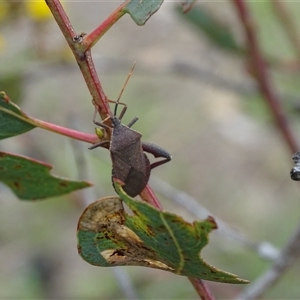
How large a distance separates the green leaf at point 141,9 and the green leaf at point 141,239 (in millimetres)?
187

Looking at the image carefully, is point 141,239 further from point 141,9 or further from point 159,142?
point 159,142

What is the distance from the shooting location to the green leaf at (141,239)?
19.3 inches

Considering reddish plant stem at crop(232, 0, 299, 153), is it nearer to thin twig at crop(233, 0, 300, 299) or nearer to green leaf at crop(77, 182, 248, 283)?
thin twig at crop(233, 0, 300, 299)

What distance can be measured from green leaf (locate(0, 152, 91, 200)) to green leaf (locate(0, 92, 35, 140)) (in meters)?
0.04

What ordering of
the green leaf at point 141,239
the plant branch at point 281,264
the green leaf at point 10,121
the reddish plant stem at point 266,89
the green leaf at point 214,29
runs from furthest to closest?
the green leaf at point 214,29 < the reddish plant stem at point 266,89 < the plant branch at point 281,264 < the green leaf at point 10,121 < the green leaf at point 141,239

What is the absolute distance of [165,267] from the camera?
0.55 m

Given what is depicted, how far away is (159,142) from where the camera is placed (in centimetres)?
305

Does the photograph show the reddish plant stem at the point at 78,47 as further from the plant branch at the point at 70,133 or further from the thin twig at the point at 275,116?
the thin twig at the point at 275,116

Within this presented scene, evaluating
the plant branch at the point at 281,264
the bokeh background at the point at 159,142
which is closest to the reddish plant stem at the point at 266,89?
the bokeh background at the point at 159,142

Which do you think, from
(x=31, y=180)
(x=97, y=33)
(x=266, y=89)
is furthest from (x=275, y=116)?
→ (x=97, y=33)

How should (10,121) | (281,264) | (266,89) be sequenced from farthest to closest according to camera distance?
(266,89), (281,264), (10,121)

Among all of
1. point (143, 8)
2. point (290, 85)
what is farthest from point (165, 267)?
point (290, 85)

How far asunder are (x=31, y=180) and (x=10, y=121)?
0.41ft

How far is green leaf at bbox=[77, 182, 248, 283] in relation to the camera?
1.61 feet
